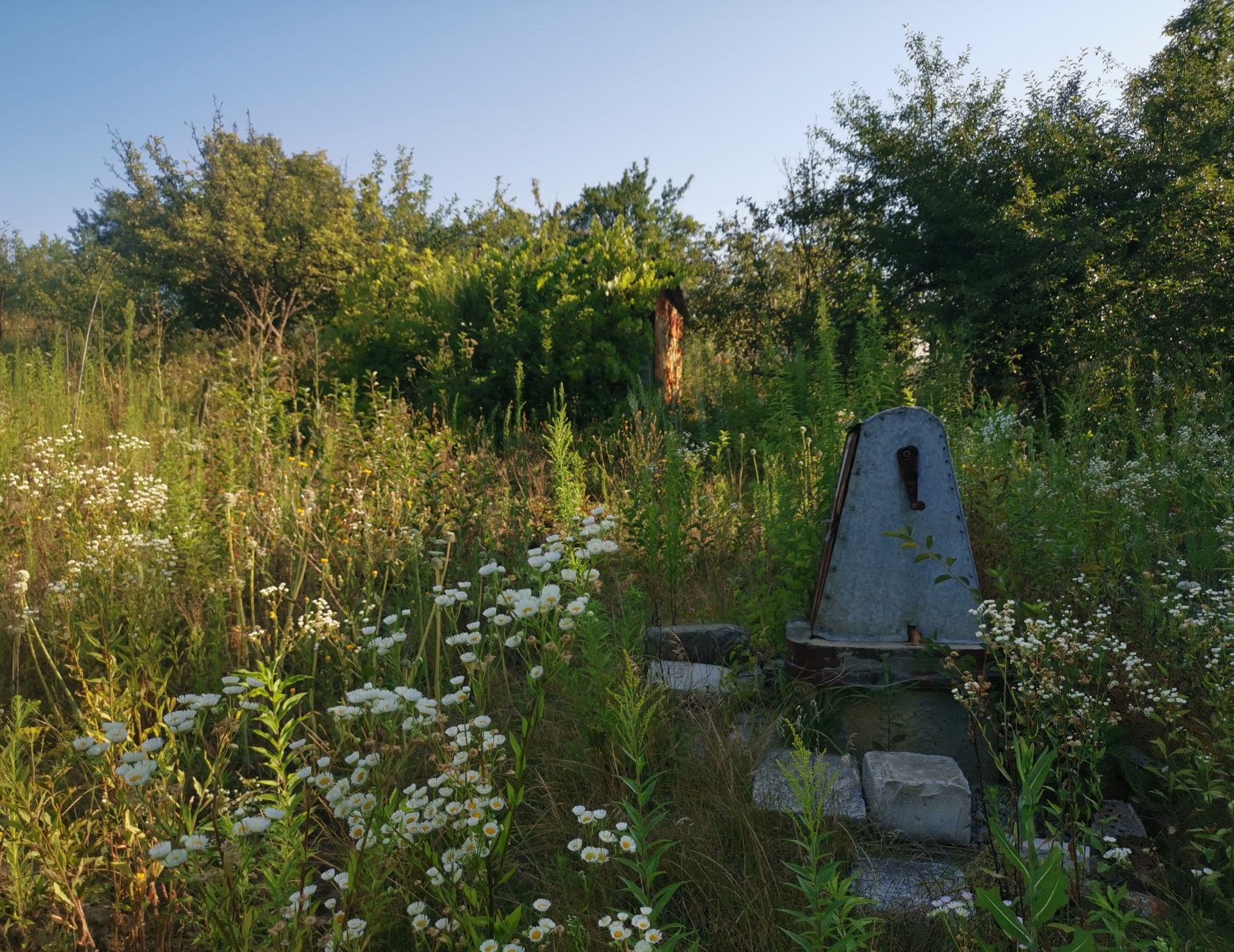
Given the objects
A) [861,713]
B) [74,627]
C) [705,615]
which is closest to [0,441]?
[74,627]

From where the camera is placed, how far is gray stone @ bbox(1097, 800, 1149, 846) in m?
2.53

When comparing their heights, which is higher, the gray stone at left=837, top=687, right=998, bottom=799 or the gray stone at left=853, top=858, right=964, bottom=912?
the gray stone at left=837, top=687, right=998, bottom=799

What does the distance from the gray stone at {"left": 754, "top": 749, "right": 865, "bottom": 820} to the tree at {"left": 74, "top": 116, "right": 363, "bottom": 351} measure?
1652 centimetres

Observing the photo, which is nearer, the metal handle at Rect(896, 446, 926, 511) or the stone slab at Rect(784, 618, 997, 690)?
the stone slab at Rect(784, 618, 997, 690)

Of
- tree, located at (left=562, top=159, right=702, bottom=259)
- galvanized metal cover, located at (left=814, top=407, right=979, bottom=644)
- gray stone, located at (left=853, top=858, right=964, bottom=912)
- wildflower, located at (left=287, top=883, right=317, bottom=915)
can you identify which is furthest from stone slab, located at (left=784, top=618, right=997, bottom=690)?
tree, located at (left=562, top=159, right=702, bottom=259)

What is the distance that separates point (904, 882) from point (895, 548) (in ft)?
4.24

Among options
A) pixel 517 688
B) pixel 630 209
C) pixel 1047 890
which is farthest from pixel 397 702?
pixel 630 209

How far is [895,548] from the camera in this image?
3.24 meters

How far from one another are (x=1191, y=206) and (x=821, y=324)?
9.29 metres

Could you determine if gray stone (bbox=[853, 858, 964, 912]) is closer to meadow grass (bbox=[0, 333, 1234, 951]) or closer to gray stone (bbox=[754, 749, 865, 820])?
meadow grass (bbox=[0, 333, 1234, 951])

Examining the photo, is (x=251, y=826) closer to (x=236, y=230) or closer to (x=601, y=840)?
(x=601, y=840)

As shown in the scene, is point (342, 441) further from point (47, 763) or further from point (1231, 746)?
point (1231, 746)

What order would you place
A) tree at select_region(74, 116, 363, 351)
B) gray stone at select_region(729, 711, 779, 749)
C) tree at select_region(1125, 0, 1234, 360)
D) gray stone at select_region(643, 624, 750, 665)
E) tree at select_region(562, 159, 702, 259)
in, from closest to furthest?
gray stone at select_region(729, 711, 779, 749) < gray stone at select_region(643, 624, 750, 665) < tree at select_region(1125, 0, 1234, 360) < tree at select_region(74, 116, 363, 351) < tree at select_region(562, 159, 702, 259)

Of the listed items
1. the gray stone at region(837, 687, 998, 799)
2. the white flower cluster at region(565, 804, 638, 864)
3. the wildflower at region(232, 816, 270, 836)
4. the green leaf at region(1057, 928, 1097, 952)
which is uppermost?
the wildflower at region(232, 816, 270, 836)
